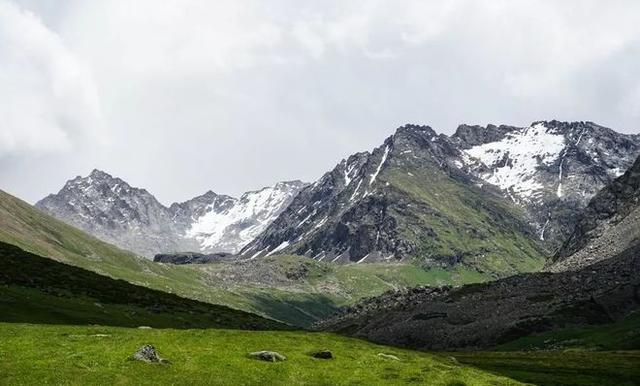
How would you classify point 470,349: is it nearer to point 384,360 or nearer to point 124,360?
point 384,360

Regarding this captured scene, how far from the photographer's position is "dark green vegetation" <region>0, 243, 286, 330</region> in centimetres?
8188

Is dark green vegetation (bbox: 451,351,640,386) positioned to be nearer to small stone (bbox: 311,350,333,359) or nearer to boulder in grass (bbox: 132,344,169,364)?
small stone (bbox: 311,350,333,359)

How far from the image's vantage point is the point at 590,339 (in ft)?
493

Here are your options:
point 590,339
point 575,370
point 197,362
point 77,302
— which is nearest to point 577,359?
point 575,370

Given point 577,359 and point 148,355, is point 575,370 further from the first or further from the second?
point 148,355

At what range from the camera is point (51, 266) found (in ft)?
452

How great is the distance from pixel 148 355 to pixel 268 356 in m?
10.8

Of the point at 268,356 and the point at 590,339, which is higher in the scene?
the point at 590,339

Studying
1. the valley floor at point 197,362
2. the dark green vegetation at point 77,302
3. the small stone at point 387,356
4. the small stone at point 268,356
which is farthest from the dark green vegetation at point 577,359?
the dark green vegetation at point 77,302

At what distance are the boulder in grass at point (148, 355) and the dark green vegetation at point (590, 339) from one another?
113975 mm

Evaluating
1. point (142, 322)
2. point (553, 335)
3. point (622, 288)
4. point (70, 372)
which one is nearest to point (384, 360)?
point (70, 372)

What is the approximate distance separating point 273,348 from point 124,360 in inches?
635

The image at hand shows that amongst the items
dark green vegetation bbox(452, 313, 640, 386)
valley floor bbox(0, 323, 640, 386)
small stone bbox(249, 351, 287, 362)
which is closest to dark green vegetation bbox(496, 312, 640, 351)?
dark green vegetation bbox(452, 313, 640, 386)

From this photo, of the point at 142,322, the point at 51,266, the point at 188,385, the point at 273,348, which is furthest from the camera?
the point at 51,266
